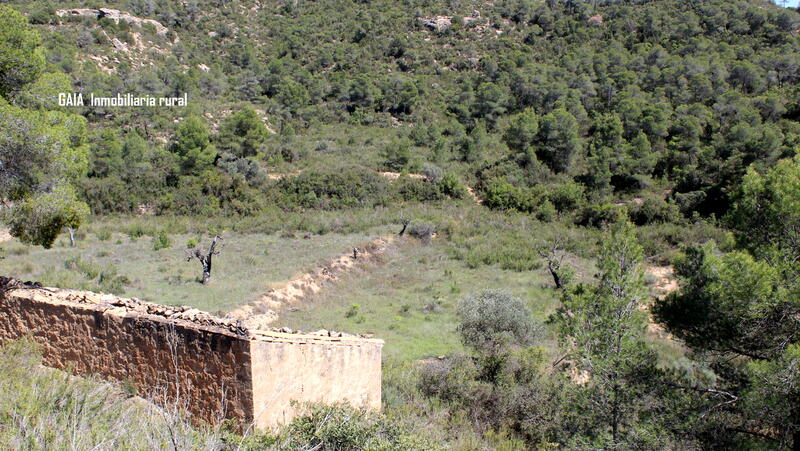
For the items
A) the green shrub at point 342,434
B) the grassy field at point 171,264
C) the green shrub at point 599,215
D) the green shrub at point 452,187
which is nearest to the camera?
the green shrub at point 342,434

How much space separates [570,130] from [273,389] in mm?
33515

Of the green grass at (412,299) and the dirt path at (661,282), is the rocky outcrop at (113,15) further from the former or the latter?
the dirt path at (661,282)

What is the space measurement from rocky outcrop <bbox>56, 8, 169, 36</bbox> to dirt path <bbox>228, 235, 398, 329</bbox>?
37.8 m

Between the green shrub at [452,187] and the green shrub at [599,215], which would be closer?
the green shrub at [599,215]

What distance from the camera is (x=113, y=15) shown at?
158 feet

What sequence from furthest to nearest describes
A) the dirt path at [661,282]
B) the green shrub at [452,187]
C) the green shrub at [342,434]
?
the green shrub at [452,187] → the dirt path at [661,282] → the green shrub at [342,434]

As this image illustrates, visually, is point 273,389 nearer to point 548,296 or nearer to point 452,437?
point 452,437

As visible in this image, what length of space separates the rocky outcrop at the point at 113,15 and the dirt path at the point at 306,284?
37822mm

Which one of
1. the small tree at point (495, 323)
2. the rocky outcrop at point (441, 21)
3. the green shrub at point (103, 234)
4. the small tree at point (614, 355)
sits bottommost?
the green shrub at point (103, 234)

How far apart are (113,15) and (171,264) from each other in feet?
128

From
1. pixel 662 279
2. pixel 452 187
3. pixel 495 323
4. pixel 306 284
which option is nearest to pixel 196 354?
pixel 495 323

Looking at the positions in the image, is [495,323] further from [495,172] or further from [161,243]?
[495,172]

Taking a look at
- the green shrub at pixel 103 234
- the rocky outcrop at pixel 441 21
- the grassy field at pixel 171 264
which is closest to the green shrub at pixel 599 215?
the grassy field at pixel 171 264

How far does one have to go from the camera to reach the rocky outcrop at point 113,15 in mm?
46062
